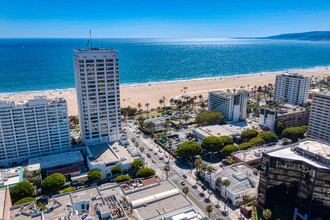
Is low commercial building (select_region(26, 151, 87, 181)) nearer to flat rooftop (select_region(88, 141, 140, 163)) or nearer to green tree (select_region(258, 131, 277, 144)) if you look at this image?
flat rooftop (select_region(88, 141, 140, 163))

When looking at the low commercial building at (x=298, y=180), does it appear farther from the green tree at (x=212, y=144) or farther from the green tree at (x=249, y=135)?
the green tree at (x=249, y=135)

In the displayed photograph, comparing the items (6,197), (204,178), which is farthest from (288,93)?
(6,197)

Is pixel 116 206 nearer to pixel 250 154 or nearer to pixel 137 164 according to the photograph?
pixel 137 164

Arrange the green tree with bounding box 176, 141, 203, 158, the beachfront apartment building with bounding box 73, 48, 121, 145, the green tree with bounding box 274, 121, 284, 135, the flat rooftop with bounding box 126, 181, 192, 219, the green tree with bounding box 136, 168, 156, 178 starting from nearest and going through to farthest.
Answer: the flat rooftop with bounding box 126, 181, 192, 219 → the green tree with bounding box 136, 168, 156, 178 → the beachfront apartment building with bounding box 73, 48, 121, 145 → the green tree with bounding box 176, 141, 203, 158 → the green tree with bounding box 274, 121, 284, 135

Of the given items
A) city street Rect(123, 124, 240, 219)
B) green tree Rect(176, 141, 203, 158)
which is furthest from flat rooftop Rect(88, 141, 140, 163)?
green tree Rect(176, 141, 203, 158)

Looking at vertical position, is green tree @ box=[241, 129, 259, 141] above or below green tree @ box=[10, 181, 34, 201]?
above

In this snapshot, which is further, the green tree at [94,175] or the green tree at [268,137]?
the green tree at [268,137]

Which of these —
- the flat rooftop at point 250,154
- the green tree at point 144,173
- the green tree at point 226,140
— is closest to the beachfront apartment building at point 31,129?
the green tree at point 144,173
